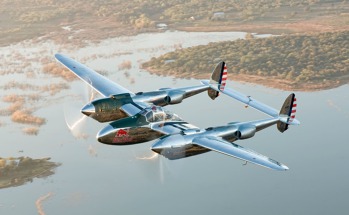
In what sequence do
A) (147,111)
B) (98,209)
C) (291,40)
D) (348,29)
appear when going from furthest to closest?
1. (348,29)
2. (291,40)
3. (98,209)
4. (147,111)

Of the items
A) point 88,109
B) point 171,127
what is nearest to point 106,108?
point 88,109

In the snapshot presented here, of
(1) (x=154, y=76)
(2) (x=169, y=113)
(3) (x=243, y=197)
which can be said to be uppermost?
(2) (x=169, y=113)

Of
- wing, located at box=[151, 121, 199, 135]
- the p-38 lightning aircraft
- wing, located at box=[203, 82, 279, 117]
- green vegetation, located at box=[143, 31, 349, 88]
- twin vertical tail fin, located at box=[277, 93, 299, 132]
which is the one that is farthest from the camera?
green vegetation, located at box=[143, 31, 349, 88]

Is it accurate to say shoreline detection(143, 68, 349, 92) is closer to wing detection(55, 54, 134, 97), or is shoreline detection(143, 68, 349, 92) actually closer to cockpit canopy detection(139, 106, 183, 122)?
wing detection(55, 54, 134, 97)

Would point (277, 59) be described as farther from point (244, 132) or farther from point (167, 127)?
point (167, 127)

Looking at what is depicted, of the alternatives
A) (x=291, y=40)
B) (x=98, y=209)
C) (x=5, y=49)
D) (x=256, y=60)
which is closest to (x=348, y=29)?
(x=291, y=40)

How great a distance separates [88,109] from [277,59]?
79701 millimetres

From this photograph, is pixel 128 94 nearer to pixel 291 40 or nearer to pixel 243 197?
pixel 243 197

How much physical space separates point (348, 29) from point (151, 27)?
59.5 metres

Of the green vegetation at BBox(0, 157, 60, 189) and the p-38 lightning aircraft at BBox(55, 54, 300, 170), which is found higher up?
the p-38 lightning aircraft at BBox(55, 54, 300, 170)

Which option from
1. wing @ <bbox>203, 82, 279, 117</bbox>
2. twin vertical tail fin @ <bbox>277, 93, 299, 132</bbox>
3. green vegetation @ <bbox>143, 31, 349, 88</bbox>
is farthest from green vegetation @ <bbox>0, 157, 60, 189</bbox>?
green vegetation @ <bbox>143, 31, 349, 88</bbox>

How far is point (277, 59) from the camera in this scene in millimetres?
Result: 140500

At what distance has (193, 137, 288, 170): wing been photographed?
56.5 metres

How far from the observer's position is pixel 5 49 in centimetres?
15425
